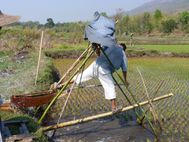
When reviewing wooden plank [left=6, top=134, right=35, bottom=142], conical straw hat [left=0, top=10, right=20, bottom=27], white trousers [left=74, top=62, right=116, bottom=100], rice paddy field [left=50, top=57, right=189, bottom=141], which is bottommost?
rice paddy field [left=50, top=57, right=189, bottom=141]

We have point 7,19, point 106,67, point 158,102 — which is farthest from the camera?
point 158,102

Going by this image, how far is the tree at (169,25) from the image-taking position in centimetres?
4934

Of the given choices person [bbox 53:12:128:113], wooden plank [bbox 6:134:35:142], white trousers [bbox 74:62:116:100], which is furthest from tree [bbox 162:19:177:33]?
wooden plank [bbox 6:134:35:142]

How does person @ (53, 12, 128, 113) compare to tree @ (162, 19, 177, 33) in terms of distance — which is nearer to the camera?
person @ (53, 12, 128, 113)

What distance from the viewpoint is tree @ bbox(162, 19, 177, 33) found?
162ft

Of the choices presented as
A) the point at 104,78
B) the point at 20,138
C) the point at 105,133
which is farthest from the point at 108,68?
the point at 20,138

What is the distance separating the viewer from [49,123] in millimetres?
8109

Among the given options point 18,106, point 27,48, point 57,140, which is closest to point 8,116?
point 18,106

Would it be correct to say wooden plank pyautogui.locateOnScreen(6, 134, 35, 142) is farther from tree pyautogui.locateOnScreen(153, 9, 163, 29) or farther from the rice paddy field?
tree pyautogui.locateOnScreen(153, 9, 163, 29)

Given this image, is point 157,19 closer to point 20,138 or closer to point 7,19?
point 20,138

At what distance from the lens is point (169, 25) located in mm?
49406

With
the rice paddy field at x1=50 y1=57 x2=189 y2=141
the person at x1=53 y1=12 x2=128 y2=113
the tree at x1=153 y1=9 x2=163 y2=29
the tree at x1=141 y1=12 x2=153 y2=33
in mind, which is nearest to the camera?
the person at x1=53 y1=12 x2=128 y2=113

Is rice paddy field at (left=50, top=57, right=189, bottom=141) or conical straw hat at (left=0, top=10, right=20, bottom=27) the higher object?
conical straw hat at (left=0, top=10, right=20, bottom=27)

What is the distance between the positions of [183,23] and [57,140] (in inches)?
1745
